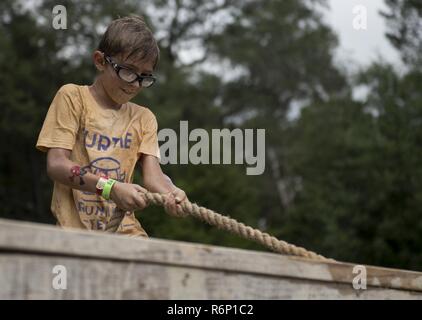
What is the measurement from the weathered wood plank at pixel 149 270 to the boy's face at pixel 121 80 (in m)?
1.57

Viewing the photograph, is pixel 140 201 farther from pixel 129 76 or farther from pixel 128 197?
pixel 129 76

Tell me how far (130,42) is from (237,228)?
3.98 ft

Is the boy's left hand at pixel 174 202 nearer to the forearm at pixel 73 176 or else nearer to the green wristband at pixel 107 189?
the green wristband at pixel 107 189

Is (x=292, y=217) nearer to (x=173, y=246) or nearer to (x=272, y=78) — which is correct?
(x=272, y=78)

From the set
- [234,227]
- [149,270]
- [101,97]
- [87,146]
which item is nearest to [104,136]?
[87,146]

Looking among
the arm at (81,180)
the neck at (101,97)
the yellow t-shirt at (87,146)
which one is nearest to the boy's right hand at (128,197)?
the arm at (81,180)

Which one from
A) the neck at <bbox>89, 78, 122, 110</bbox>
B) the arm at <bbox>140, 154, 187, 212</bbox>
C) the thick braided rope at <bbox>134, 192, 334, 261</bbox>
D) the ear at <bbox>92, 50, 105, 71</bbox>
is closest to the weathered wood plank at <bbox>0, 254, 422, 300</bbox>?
the thick braided rope at <bbox>134, 192, 334, 261</bbox>

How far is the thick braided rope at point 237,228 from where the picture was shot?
332 centimetres

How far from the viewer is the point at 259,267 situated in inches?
115

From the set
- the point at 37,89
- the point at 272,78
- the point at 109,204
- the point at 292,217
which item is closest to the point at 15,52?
the point at 37,89

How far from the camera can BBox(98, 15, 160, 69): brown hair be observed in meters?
4.18

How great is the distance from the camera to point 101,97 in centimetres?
426

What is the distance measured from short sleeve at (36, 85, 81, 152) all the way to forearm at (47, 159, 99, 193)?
0.11m
